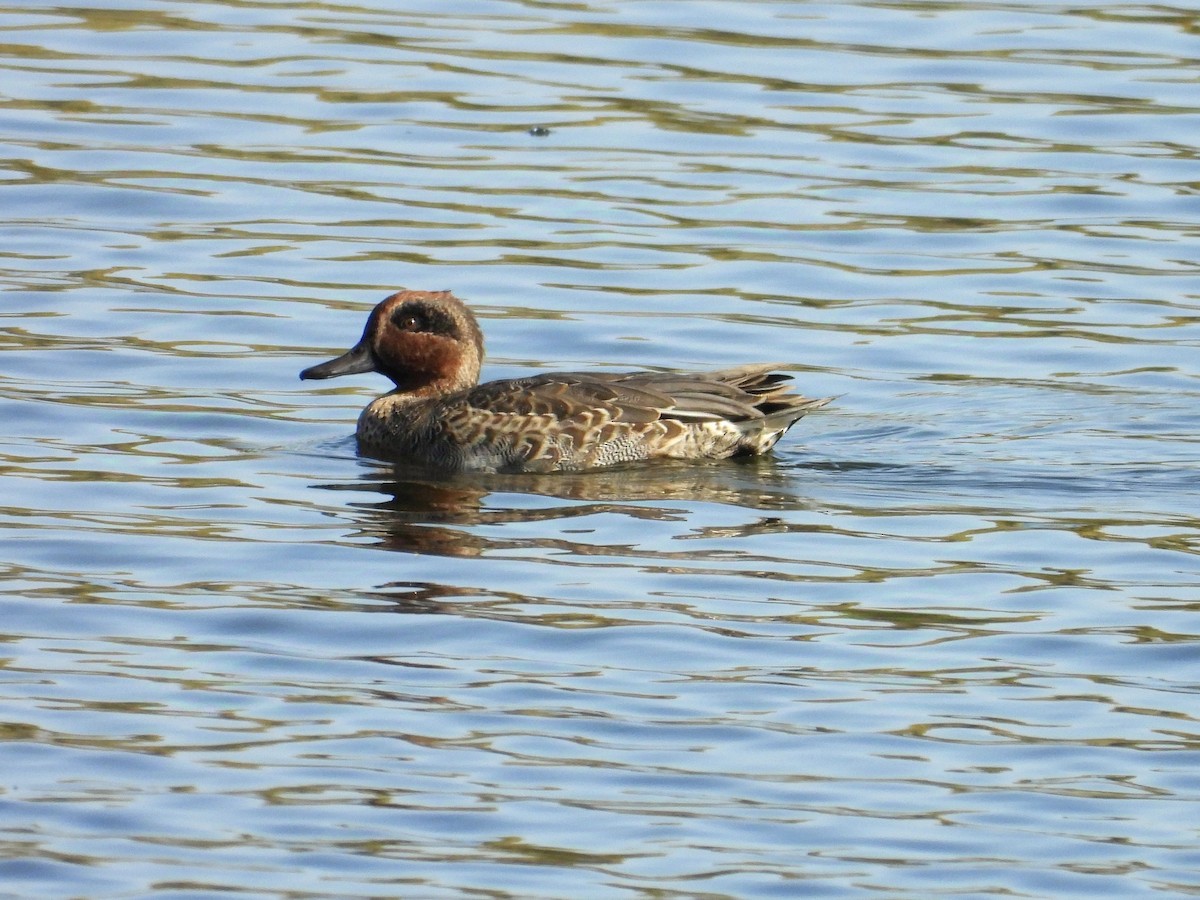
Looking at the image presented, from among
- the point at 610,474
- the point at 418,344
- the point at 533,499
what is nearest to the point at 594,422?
the point at 610,474

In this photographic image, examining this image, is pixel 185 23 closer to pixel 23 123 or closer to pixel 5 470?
pixel 23 123

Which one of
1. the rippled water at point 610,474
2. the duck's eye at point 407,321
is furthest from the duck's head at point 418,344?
the rippled water at point 610,474

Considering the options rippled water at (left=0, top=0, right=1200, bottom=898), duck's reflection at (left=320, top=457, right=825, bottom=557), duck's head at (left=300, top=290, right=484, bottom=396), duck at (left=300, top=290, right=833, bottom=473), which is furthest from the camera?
duck's head at (left=300, top=290, right=484, bottom=396)

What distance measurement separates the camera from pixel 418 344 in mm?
12773

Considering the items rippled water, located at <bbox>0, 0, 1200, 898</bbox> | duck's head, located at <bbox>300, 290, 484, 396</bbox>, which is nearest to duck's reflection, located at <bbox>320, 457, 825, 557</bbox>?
rippled water, located at <bbox>0, 0, 1200, 898</bbox>

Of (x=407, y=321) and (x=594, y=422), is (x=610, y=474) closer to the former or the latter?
(x=594, y=422)

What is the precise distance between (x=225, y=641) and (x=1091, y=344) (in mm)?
6570

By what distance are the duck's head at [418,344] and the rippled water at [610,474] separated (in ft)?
1.54

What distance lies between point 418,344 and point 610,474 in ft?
4.79

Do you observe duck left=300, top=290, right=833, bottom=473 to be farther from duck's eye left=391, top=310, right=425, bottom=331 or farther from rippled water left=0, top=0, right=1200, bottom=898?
duck's eye left=391, top=310, right=425, bottom=331

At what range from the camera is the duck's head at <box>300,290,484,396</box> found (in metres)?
12.7

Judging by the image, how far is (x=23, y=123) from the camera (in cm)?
1775

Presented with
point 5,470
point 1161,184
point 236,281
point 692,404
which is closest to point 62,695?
point 5,470

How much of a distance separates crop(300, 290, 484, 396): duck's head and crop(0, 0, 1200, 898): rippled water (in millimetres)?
469
